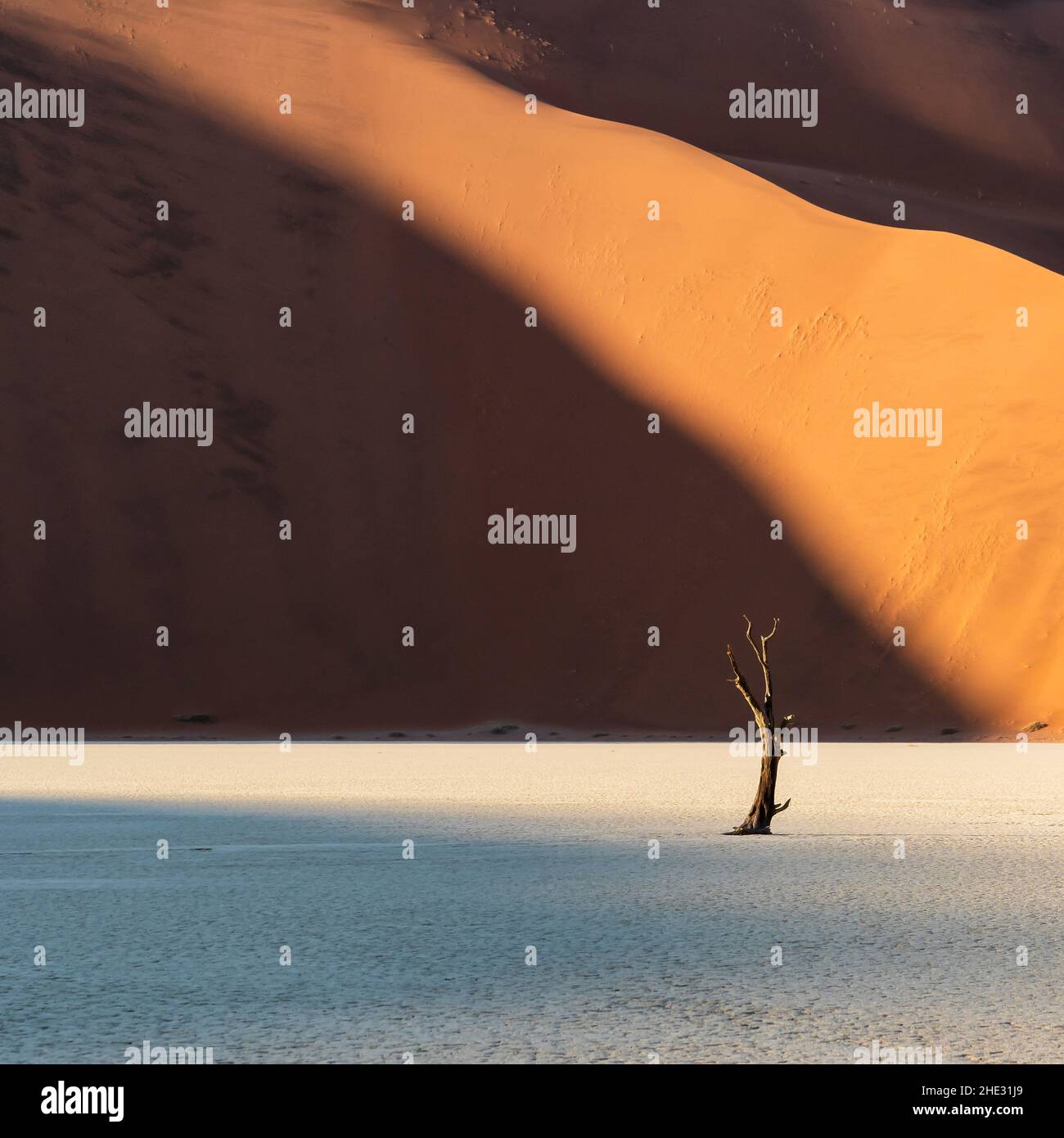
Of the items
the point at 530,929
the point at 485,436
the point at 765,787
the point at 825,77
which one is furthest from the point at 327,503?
the point at 825,77

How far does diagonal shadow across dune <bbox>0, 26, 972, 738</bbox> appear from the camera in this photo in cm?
3806

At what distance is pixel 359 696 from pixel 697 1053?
33979 mm

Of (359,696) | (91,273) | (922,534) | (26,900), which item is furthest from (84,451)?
(26,900)

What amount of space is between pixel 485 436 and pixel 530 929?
1408 inches

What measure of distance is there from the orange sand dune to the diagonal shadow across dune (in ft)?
0.30

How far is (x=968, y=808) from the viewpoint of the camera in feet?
49.5

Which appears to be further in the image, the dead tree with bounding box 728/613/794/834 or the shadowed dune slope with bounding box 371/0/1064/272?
the shadowed dune slope with bounding box 371/0/1064/272

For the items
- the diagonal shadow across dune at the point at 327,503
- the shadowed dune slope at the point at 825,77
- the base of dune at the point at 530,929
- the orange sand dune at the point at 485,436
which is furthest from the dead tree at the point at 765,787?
the shadowed dune slope at the point at 825,77

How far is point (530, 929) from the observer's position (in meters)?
7.65

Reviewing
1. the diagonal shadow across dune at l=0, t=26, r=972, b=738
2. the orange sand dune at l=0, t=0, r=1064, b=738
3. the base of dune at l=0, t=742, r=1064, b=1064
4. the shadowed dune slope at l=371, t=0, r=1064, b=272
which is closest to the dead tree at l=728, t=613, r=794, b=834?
the base of dune at l=0, t=742, r=1064, b=1064

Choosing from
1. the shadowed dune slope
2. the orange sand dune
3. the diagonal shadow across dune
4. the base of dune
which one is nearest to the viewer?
the base of dune

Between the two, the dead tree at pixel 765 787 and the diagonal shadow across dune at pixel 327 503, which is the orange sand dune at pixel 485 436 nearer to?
the diagonal shadow across dune at pixel 327 503

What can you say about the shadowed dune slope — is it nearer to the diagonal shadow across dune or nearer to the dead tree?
the diagonal shadow across dune

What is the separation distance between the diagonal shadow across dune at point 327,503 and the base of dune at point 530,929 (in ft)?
72.7
